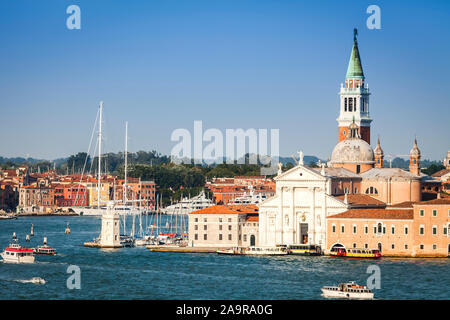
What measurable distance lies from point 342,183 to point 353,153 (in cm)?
469

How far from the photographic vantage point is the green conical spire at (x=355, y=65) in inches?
2680

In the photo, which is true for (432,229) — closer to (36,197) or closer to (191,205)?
(191,205)

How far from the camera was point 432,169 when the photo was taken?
106500 millimetres

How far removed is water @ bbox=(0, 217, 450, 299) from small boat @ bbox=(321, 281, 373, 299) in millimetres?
403

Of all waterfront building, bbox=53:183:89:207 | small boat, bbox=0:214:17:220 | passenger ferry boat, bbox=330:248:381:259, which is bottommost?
passenger ferry boat, bbox=330:248:381:259

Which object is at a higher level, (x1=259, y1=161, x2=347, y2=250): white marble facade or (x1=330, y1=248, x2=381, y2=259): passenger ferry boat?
(x1=259, y1=161, x2=347, y2=250): white marble facade

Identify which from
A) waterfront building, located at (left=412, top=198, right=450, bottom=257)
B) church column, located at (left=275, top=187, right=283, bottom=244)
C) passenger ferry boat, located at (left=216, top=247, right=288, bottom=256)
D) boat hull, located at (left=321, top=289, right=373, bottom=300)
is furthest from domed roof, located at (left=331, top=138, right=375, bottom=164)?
boat hull, located at (left=321, top=289, right=373, bottom=300)

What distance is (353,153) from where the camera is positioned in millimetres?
62344

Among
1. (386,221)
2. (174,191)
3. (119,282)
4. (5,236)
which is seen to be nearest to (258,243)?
(386,221)

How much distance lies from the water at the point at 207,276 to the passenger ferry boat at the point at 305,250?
41.4 inches

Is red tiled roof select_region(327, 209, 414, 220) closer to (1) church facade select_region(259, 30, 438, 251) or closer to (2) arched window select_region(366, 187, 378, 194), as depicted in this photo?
(1) church facade select_region(259, 30, 438, 251)

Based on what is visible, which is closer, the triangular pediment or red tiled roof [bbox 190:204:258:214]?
the triangular pediment

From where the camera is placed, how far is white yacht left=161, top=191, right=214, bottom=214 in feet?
335

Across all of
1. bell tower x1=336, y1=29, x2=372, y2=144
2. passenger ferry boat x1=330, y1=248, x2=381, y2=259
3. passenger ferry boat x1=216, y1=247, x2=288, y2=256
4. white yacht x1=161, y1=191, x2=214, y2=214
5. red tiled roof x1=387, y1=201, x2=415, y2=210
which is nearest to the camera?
passenger ferry boat x1=330, y1=248, x2=381, y2=259
